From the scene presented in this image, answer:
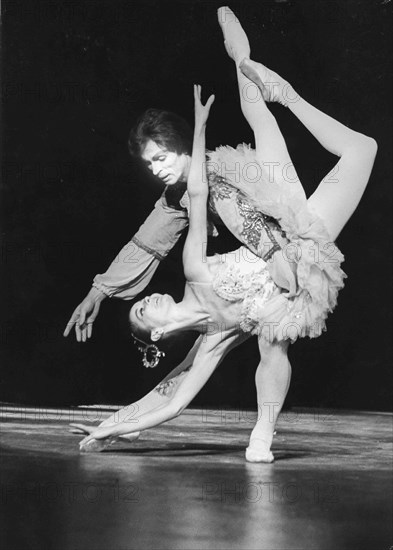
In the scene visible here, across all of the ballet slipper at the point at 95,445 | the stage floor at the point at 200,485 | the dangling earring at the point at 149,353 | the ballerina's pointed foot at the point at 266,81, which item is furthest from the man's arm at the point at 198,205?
the ballet slipper at the point at 95,445

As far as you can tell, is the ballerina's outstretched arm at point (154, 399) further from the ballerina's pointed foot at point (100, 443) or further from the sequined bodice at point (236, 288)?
the sequined bodice at point (236, 288)

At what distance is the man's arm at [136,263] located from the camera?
3.72 meters

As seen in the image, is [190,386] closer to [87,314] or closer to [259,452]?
[259,452]

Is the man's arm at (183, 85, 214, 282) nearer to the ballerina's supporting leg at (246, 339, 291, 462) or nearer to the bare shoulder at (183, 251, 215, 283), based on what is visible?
the bare shoulder at (183, 251, 215, 283)

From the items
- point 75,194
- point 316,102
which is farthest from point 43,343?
point 316,102

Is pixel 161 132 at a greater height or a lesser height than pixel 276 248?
greater

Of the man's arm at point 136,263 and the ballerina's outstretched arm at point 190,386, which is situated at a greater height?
the man's arm at point 136,263

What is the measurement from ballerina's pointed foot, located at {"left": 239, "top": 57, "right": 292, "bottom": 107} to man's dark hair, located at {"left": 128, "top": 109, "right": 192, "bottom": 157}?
0.87ft

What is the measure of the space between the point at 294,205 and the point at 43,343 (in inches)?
37.5

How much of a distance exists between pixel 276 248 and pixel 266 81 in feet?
1.84

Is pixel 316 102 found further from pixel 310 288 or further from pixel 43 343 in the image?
pixel 43 343

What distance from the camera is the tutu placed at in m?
3.58

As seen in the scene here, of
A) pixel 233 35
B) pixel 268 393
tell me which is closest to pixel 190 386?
pixel 268 393

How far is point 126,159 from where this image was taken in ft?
12.4
